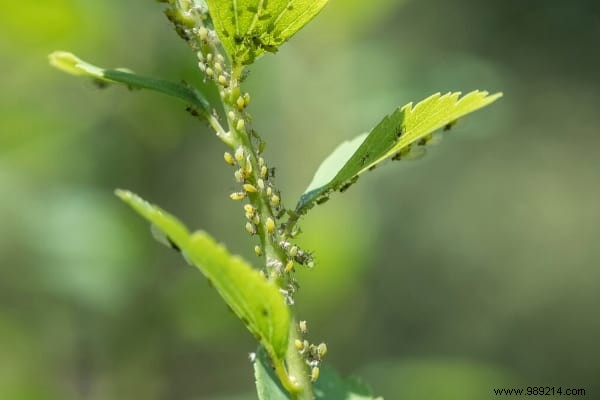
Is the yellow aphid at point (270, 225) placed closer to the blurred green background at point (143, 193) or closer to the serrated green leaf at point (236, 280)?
the serrated green leaf at point (236, 280)

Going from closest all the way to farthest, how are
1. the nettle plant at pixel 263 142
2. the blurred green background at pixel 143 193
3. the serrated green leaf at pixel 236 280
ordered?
the serrated green leaf at pixel 236 280, the nettle plant at pixel 263 142, the blurred green background at pixel 143 193

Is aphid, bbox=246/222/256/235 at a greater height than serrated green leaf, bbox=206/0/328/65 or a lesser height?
lesser

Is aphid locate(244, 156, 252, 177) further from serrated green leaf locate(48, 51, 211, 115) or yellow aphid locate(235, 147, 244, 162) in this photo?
serrated green leaf locate(48, 51, 211, 115)

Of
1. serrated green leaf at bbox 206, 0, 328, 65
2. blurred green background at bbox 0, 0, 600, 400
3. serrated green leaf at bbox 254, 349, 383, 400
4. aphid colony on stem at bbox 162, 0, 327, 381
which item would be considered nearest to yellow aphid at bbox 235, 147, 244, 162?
aphid colony on stem at bbox 162, 0, 327, 381

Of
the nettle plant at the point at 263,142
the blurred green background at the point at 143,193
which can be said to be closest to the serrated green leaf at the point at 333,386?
the nettle plant at the point at 263,142

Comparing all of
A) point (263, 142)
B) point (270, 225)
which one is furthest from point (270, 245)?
point (263, 142)

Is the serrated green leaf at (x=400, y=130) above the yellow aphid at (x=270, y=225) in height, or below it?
above

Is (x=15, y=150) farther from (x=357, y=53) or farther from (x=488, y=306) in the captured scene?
(x=488, y=306)
